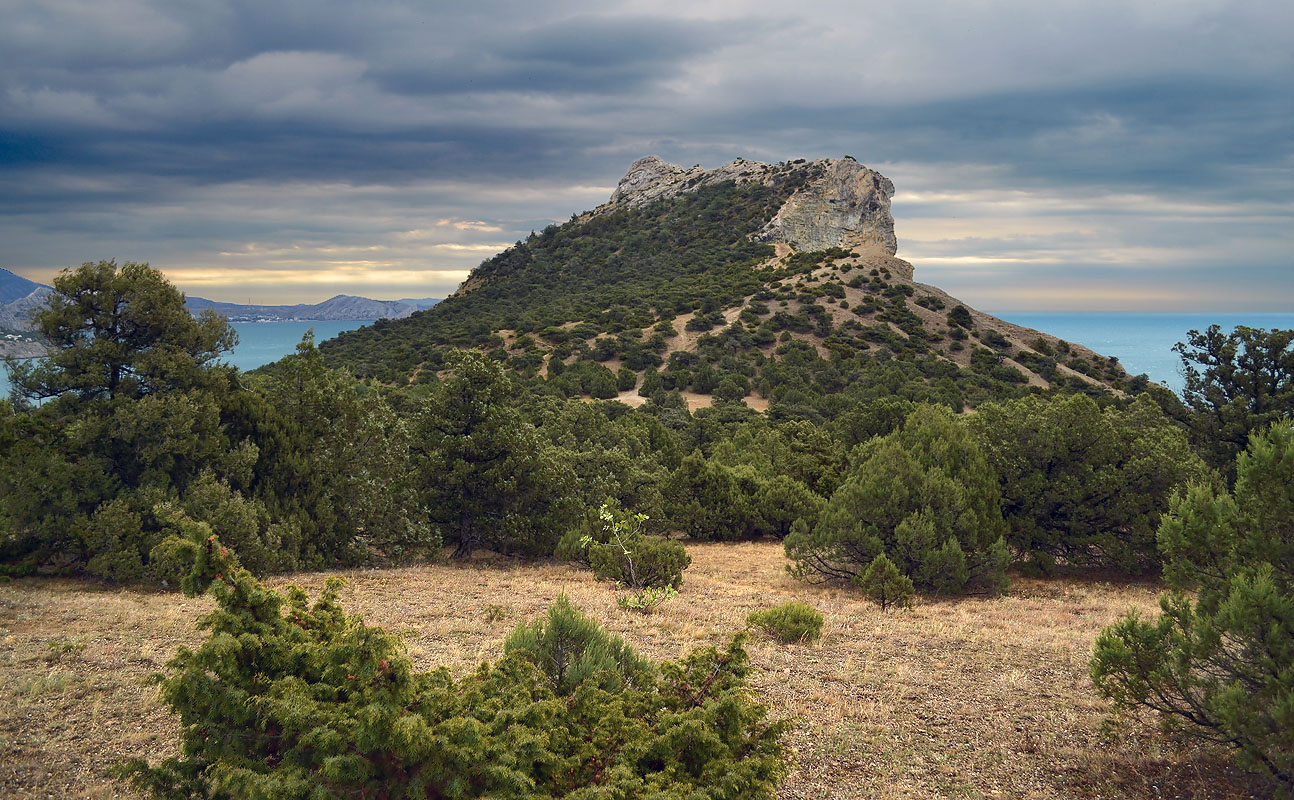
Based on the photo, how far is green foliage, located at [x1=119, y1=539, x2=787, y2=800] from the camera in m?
3.74

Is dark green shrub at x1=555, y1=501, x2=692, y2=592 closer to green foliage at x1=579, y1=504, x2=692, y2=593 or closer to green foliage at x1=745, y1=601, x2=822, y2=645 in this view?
green foliage at x1=579, y1=504, x2=692, y2=593

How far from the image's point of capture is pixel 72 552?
12359mm

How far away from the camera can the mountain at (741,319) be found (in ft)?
169

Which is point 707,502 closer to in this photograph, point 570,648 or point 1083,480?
point 1083,480

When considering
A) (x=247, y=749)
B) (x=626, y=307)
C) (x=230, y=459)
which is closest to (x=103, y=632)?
(x=230, y=459)

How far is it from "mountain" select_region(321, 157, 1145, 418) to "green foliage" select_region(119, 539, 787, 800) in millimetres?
37343

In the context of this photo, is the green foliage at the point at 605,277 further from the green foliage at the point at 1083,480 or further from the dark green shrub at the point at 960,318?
the green foliage at the point at 1083,480

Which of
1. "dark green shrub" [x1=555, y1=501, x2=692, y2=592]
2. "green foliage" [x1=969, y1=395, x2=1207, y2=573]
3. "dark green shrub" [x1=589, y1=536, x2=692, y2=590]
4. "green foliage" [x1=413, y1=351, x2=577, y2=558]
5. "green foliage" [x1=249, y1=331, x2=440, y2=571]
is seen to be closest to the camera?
"dark green shrub" [x1=555, y1=501, x2=692, y2=592]

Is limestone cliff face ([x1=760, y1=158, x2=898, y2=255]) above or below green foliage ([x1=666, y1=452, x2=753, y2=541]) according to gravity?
above

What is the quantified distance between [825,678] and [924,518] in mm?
5877

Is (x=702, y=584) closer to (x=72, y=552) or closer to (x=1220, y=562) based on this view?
(x=1220, y=562)

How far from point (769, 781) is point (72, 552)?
42.5 ft

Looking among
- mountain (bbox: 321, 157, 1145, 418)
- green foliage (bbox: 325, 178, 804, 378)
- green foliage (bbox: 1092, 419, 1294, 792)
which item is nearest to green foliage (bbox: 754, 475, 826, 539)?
green foliage (bbox: 1092, 419, 1294, 792)

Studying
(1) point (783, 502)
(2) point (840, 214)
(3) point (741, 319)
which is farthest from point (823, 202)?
(1) point (783, 502)
